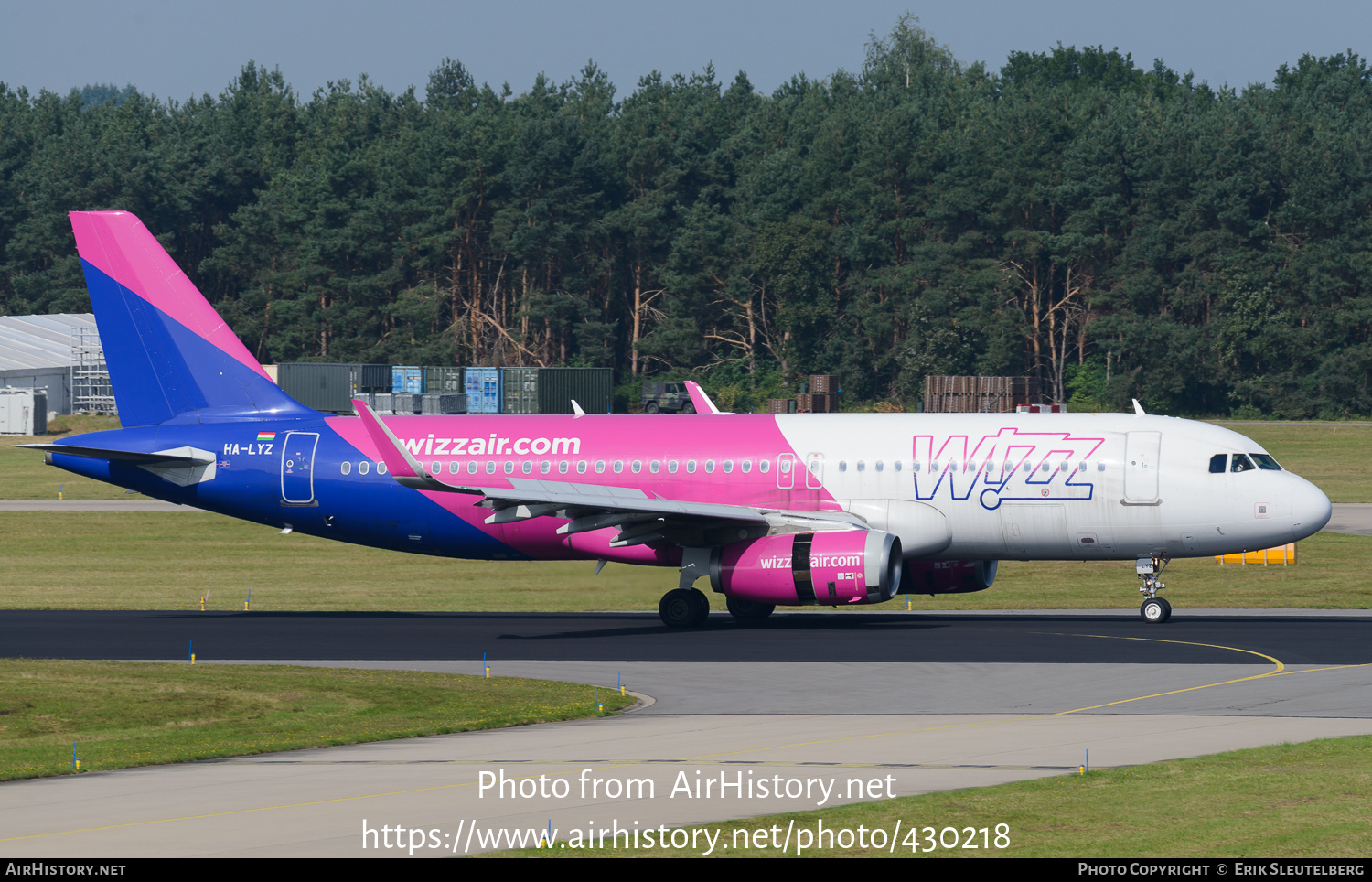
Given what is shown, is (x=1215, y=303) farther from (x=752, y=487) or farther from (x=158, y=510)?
(x=752, y=487)

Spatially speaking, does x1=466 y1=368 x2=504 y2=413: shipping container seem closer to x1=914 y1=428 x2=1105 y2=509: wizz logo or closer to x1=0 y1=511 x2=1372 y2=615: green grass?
x1=0 y1=511 x2=1372 y2=615: green grass

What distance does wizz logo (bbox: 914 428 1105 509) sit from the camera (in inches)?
1359

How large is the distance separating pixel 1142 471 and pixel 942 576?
16.2 feet

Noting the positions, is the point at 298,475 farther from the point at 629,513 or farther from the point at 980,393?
the point at 980,393

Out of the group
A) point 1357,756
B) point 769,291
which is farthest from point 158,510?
Result: point 769,291

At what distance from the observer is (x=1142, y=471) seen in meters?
34.4

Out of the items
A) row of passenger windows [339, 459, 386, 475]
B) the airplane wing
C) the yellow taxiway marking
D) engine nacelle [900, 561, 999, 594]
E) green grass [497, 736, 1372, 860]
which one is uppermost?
row of passenger windows [339, 459, 386, 475]

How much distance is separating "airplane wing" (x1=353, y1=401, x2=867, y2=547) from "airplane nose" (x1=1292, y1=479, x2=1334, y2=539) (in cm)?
899

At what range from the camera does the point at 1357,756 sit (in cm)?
1944

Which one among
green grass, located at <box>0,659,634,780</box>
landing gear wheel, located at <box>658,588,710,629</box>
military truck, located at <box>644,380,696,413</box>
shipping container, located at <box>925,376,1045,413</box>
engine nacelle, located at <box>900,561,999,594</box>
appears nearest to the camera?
green grass, located at <box>0,659,634,780</box>

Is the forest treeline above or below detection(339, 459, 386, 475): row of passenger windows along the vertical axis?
Answer: above

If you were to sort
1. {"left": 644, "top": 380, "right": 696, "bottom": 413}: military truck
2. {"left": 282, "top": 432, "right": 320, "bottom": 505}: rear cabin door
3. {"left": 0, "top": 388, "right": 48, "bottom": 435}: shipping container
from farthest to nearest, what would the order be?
{"left": 0, "top": 388, "right": 48, "bottom": 435}: shipping container, {"left": 644, "top": 380, "right": 696, "bottom": 413}: military truck, {"left": 282, "top": 432, "right": 320, "bottom": 505}: rear cabin door

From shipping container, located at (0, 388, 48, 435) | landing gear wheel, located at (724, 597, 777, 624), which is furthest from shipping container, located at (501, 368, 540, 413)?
landing gear wheel, located at (724, 597, 777, 624)

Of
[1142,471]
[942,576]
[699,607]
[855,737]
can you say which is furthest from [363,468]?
[855,737]
